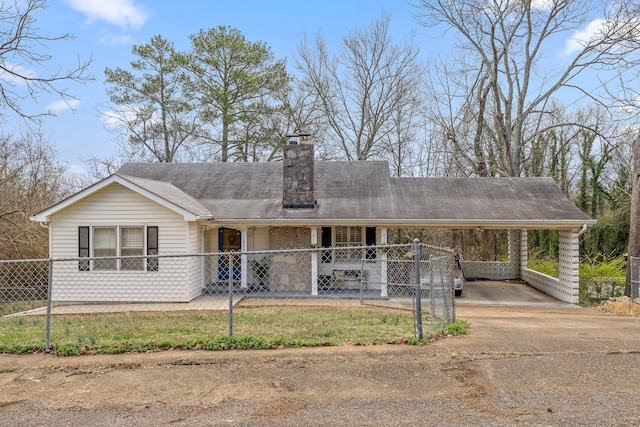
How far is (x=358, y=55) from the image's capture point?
95.5 feet

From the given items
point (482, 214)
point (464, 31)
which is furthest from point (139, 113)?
point (482, 214)

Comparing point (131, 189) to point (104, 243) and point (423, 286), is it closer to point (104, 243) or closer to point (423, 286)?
point (104, 243)

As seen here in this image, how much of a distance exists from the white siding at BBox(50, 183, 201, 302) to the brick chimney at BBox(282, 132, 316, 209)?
3.41m

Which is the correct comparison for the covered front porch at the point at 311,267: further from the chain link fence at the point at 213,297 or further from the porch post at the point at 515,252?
the porch post at the point at 515,252

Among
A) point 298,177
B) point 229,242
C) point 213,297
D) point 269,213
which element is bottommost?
point 213,297

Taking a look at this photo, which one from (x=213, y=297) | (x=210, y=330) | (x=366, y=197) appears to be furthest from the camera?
(x=366, y=197)

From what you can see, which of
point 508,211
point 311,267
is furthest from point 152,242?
point 508,211

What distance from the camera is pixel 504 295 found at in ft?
51.2

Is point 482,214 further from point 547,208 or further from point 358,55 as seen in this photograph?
point 358,55

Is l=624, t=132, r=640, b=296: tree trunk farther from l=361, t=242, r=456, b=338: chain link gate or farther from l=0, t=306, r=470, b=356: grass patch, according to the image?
l=0, t=306, r=470, b=356: grass patch

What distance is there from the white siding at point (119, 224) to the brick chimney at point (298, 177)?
341 centimetres

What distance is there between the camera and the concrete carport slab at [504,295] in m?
13.9

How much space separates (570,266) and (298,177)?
854cm

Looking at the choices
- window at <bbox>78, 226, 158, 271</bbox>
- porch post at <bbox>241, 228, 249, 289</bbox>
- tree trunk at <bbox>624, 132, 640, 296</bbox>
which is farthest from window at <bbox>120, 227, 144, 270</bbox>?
tree trunk at <bbox>624, 132, 640, 296</bbox>
